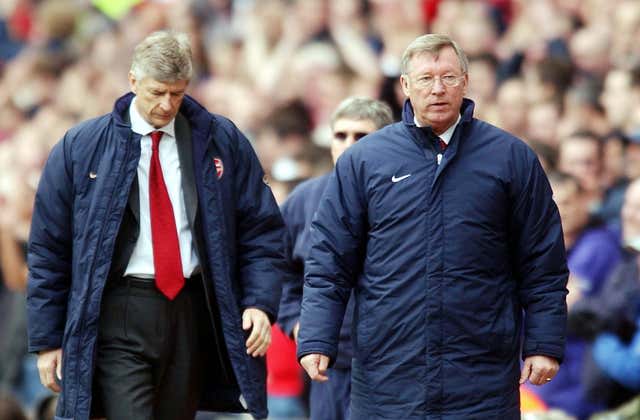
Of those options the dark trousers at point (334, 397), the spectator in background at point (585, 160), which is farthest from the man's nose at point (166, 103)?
the spectator in background at point (585, 160)

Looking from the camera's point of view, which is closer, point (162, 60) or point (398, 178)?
point (398, 178)

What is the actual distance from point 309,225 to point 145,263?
1.26 meters

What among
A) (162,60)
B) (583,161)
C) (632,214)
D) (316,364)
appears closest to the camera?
(316,364)

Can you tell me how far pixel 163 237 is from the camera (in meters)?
7.10

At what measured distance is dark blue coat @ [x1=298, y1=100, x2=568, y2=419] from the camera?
662cm

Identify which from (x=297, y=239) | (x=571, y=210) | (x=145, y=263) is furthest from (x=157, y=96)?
(x=571, y=210)

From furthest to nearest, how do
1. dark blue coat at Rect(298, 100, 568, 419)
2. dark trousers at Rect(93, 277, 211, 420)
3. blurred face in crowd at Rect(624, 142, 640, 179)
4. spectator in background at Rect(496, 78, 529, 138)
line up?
spectator in background at Rect(496, 78, 529, 138), blurred face in crowd at Rect(624, 142, 640, 179), dark trousers at Rect(93, 277, 211, 420), dark blue coat at Rect(298, 100, 568, 419)

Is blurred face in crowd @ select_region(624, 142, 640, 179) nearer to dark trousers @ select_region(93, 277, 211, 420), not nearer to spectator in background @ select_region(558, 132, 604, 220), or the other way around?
spectator in background @ select_region(558, 132, 604, 220)

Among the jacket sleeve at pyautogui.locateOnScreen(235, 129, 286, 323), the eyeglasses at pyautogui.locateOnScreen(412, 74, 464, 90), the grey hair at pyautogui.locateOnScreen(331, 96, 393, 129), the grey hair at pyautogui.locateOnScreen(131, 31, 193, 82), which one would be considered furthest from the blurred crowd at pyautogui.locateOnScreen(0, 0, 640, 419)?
the grey hair at pyautogui.locateOnScreen(131, 31, 193, 82)

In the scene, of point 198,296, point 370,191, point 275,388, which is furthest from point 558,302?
point 275,388

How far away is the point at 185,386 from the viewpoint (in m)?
7.27

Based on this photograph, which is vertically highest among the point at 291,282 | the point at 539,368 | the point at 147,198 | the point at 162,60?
the point at 162,60

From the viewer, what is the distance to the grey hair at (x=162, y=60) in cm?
697

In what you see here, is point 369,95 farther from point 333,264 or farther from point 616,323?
point 333,264
